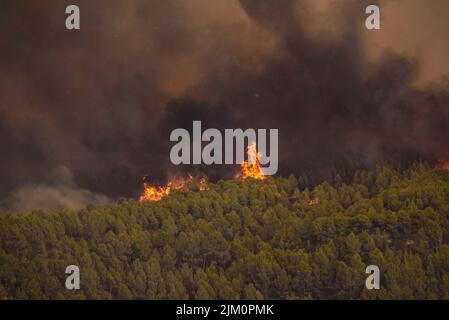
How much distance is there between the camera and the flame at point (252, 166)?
88.8 m

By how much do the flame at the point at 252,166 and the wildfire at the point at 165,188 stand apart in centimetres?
359

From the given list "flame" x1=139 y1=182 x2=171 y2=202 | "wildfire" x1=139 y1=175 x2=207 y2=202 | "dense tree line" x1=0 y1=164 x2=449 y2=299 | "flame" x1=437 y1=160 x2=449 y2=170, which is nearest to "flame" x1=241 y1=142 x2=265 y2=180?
"dense tree line" x1=0 y1=164 x2=449 y2=299

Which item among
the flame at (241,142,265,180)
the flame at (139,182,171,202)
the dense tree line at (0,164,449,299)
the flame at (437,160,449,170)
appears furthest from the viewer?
the flame at (139,182,171,202)

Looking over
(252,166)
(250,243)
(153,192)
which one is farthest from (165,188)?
(250,243)

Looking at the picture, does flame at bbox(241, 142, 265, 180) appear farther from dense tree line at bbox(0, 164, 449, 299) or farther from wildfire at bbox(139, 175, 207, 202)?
wildfire at bbox(139, 175, 207, 202)

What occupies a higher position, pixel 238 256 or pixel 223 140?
pixel 223 140

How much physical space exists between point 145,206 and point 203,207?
4.80 m

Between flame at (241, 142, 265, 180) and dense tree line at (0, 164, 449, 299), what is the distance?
0.91 meters

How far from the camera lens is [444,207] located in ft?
271

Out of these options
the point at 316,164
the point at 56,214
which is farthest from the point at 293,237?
the point at 56,214

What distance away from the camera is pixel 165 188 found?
8988 cm

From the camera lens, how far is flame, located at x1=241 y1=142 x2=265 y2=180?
8875 cm

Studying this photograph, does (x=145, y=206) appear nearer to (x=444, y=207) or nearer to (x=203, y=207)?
(x=203, y=207)
